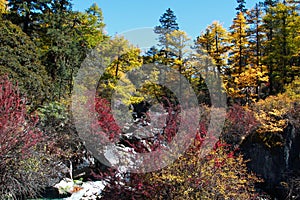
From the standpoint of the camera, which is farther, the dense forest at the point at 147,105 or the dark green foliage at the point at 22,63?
the dark green foliage at the point at 22,63

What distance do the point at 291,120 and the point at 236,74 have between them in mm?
11258

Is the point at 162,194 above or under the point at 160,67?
under

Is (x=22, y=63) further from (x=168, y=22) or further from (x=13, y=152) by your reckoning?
(x=168, y=22)

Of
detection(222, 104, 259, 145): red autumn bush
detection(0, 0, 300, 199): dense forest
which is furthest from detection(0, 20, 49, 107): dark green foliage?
detection(222, 104, 259, 145): red autumn bush

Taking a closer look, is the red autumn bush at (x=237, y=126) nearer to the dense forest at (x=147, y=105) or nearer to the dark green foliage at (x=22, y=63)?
the dense forest at (x=147, y=105)

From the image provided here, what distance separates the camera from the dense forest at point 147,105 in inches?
175

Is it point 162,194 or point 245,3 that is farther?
point 245,3

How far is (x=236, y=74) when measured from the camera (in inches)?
733

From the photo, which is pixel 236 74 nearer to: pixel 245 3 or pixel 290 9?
pixel 290 9

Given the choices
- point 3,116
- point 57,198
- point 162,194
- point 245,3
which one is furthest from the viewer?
point 245,3

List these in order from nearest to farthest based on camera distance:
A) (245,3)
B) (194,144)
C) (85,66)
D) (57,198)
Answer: (194,144)
(57,198)
(85,66)
(245,3)

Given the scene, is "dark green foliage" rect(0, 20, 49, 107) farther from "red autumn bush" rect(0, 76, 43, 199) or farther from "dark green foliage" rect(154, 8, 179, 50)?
"dark green foliage" rect(154, 8, 179, 50)

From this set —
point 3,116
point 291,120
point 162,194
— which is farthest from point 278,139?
point 3,116

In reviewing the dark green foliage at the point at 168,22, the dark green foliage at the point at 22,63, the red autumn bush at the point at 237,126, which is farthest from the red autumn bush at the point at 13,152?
the dark green foliage at the point at 168,22
